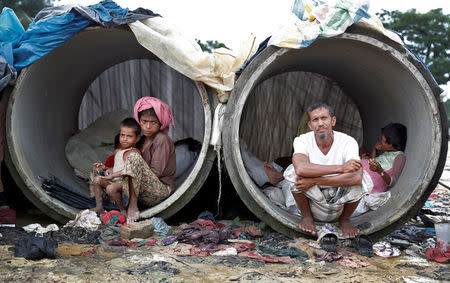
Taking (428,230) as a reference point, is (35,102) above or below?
above

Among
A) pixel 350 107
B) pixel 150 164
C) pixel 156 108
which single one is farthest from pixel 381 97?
pixel 150 164

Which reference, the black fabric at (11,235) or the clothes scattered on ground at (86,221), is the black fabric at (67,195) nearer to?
the clothes scattered on ground at (86,221)

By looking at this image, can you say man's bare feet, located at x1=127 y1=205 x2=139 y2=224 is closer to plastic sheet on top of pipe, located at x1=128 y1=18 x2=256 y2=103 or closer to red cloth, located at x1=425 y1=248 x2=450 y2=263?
plastic sheet on top of pipe, located at x1=128 y1=18 x2=256 y2=103

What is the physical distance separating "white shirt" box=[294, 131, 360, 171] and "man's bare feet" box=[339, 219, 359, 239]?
1.80ft

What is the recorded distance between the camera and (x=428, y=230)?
421 centimetres

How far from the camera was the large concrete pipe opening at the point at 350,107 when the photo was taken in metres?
3.79

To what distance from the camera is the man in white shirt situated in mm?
3559

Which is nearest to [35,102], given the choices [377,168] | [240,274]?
[240,274]

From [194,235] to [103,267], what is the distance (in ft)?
2.89

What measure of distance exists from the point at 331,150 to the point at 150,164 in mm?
1859

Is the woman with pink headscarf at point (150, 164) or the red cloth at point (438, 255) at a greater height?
the woman with pink headscarf at point (150, 164)

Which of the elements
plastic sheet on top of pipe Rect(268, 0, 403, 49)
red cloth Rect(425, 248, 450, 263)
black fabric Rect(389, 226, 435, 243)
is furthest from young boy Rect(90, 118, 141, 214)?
red cloth Rect(425, 248, 450, 263)

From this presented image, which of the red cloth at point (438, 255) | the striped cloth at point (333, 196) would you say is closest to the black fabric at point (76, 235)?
the striped cloth at point (333, 196)

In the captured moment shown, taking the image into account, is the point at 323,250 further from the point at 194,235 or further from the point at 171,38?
the point at 171,38
